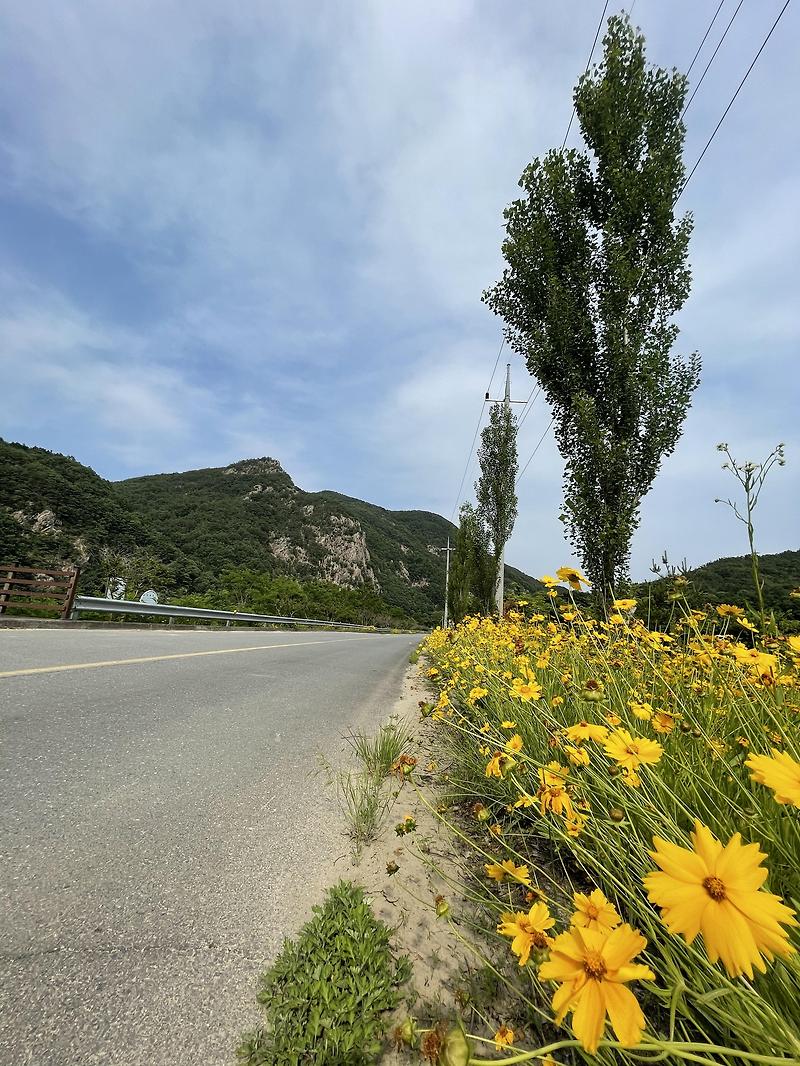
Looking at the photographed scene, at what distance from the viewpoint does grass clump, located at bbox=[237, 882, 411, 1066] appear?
3.51 feet

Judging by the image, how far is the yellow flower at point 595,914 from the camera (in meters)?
0.83

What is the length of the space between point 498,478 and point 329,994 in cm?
2082

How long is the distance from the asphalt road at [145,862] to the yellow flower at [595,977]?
37.6 inches

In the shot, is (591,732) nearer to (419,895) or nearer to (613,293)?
(419,895)

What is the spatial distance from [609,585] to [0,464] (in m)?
34.9

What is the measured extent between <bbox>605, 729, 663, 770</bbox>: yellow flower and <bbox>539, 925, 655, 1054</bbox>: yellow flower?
0.55 metres

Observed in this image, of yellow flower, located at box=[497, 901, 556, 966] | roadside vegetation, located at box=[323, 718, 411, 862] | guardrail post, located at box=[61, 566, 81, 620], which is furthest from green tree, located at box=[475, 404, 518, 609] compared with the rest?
yellow flower, located at box=[497, 901, 556, 966]

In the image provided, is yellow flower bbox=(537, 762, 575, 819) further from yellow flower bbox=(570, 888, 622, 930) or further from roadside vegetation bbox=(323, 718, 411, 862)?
roadside vegetation bbox=(323, 718, 411, 862)

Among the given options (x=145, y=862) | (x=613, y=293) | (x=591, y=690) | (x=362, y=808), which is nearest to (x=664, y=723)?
(x=591, y=690)

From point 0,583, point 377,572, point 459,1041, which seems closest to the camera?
point 459,1041

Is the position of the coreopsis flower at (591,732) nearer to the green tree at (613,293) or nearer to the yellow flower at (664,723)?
the yellow flower at (664,723)

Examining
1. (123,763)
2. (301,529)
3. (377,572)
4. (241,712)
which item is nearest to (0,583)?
(241,712)

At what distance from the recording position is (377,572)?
79812 millimetres

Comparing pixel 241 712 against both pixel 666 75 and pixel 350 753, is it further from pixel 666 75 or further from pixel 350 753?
pixel 666 75
